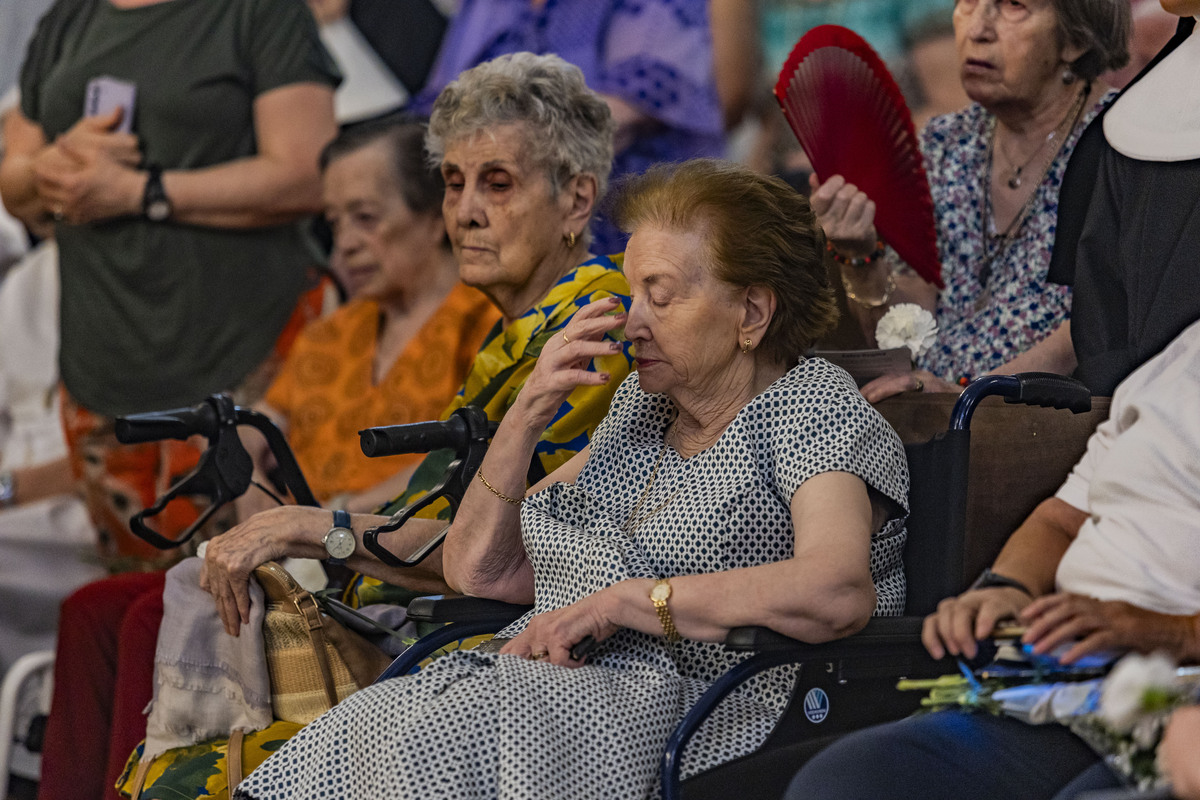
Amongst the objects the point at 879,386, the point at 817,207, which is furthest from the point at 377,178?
the point at 879,386

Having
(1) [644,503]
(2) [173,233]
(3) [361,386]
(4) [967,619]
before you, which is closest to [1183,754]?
(4) [967,619]

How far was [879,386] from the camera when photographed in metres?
2.18

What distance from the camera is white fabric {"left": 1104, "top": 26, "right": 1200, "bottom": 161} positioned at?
190 centimetres

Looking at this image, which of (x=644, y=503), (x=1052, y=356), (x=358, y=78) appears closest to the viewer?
(x=644, y=503)

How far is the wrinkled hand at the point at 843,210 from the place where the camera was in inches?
96.4

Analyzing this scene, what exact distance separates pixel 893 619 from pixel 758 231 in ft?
1.92

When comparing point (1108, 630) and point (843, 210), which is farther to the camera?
point (843, 210)

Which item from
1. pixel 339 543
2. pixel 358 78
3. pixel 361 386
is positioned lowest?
pixel 361 386

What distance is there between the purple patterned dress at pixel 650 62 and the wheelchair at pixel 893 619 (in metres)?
1.58

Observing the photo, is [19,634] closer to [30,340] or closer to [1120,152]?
[30,340]

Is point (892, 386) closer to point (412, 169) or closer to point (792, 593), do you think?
point (792, 593)

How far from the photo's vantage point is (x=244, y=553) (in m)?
2.28

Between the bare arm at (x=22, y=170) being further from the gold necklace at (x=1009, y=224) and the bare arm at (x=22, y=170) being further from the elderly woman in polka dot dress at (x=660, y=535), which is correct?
the gold necklace at (x=1009, y=224)

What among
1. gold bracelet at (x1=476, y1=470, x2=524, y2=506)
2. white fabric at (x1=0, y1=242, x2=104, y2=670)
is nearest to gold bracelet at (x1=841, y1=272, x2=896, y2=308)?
gold bracelet at (x1=476, y1=470, x2=524, y2=506)
